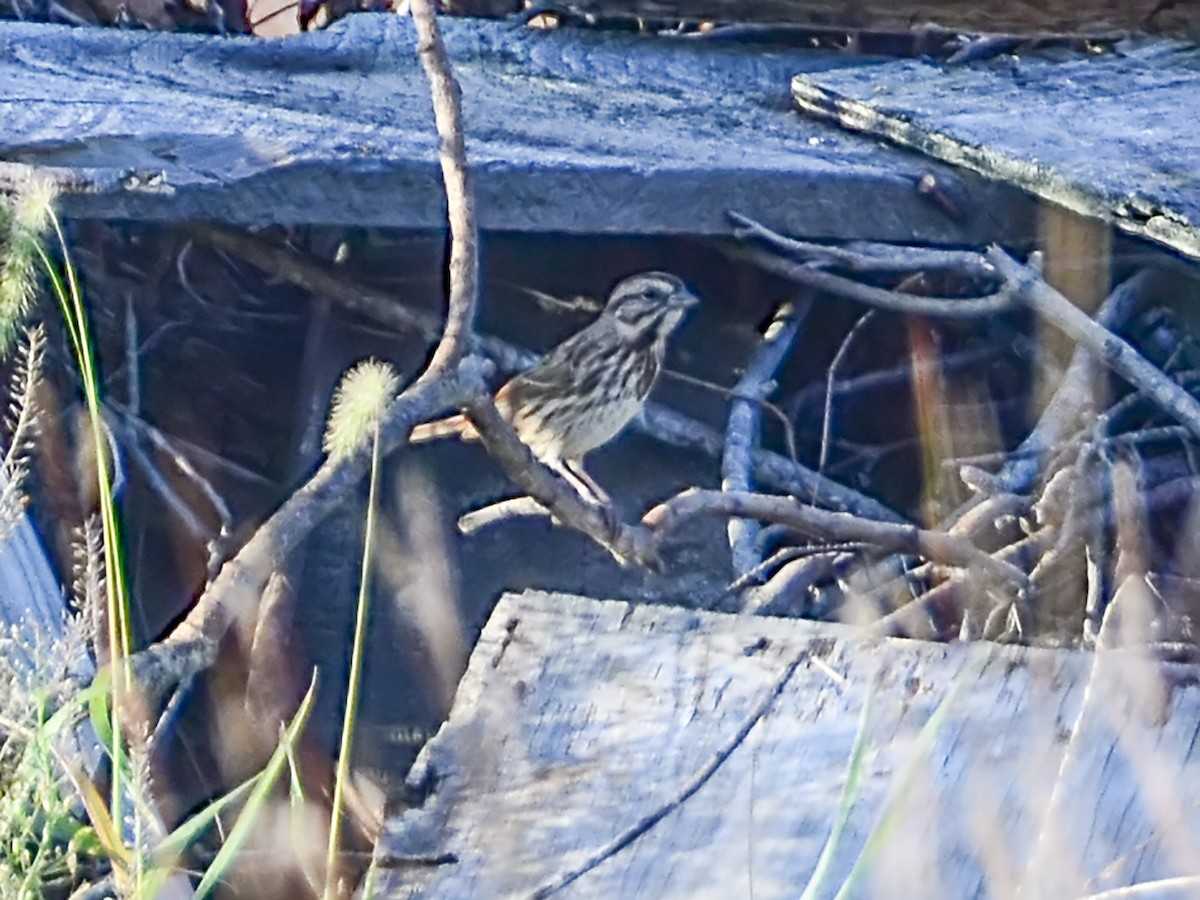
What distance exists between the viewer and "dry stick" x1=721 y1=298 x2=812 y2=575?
307 cm

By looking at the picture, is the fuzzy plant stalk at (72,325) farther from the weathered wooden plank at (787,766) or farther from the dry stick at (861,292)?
the dry stick at (861,292)

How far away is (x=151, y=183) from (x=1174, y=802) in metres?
1.85

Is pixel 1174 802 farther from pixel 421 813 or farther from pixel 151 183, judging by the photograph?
pixel 151 183

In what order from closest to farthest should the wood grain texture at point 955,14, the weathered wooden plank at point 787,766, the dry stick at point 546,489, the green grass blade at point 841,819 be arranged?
the green grass blade at point 841,819
the weathered wooden plank at point 787,766
the dry stick at point 546,489
the wood grain texture at point 955,14

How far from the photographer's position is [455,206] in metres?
2.19

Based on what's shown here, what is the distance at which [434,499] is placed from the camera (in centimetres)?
345

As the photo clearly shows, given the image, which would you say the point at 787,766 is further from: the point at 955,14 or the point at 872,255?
the point at 955,14

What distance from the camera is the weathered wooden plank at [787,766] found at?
1633 mm

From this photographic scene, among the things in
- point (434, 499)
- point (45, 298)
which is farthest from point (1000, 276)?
point (45, 298)

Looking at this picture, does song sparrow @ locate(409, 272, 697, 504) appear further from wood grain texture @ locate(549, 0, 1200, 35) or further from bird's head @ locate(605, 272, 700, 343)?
wood grain texture @ locate(549, 0, 1200, 35)

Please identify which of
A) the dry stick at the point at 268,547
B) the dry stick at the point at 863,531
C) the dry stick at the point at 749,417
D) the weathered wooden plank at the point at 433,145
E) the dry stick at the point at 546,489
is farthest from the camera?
the dry stick at the point at 749,417

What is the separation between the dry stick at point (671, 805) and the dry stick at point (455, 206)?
0.61m

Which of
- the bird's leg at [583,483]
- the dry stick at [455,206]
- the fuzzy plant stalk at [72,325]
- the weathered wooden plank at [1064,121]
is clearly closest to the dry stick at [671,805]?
the fuzzy plant stalk at [72,325]

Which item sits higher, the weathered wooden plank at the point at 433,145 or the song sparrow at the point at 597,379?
the weathered wooden plank at the point at 433,145
